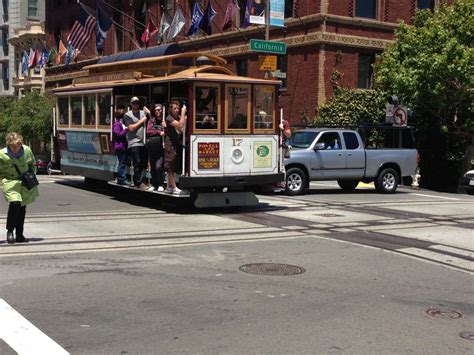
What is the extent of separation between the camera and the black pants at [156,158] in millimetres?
13289

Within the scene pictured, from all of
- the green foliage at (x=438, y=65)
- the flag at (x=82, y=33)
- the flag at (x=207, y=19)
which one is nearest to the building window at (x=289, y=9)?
the flag at (x=207, y=19)

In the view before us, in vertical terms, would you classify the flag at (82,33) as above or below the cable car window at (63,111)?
above

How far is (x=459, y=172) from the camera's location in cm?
2597

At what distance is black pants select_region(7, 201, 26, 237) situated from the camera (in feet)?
29.8

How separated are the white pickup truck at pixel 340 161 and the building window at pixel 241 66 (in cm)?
1326

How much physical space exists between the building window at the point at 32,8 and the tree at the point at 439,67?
48074 mm

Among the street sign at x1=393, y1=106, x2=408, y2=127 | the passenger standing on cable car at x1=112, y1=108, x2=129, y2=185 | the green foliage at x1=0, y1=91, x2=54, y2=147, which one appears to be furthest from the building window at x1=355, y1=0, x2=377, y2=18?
the green foliage at x1=0, y1=91, x2=54, y2=147

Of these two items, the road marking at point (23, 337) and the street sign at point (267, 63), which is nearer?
the road marking at point (23, 337)

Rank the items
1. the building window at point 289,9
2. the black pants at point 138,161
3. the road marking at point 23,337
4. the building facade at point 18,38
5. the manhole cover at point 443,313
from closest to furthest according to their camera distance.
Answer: the road marking at point 23,337 < the manhole cover at point 443,313 < the black pants at point 138,161 < the building window at point 289,9 < the building facade at point 18,38

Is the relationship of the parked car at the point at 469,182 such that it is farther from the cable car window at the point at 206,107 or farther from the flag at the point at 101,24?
the flag at the point at 101,24

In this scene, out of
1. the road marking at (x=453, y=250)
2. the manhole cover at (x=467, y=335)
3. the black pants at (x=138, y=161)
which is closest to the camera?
the manhole cover at (x=467, y=335)

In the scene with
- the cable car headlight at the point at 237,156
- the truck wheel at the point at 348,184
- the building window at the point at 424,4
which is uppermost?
the building window at the point at 424,4

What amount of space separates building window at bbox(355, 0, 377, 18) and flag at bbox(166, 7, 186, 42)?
847 cm

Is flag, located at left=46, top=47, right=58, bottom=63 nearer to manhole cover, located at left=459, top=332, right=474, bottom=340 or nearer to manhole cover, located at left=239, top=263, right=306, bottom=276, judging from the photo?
manhole cover, located at left=239, top=263, right=306, bottom=276
